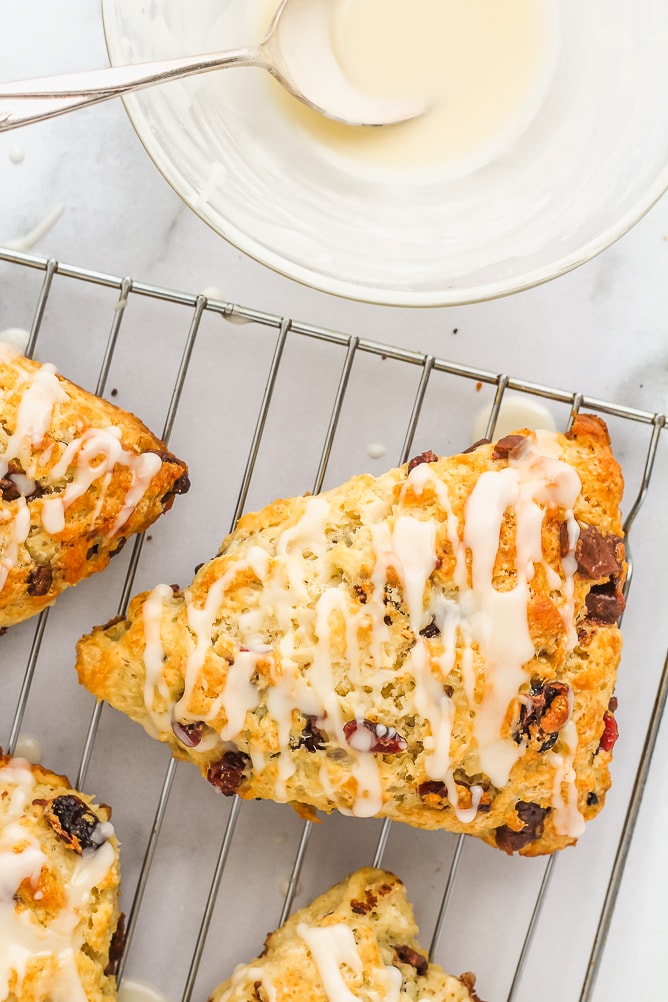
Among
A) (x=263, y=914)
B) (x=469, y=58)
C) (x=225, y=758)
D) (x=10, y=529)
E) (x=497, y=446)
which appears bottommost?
(x=263, y=914)

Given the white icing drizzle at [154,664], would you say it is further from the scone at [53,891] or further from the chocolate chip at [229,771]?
the scone at [53,891]

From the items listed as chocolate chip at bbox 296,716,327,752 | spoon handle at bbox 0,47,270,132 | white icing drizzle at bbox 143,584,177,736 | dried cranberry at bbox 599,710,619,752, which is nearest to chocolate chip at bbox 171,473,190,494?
white icing drizzle at bbox 143,584,177,736

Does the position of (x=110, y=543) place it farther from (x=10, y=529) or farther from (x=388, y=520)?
(x=388, y=520)

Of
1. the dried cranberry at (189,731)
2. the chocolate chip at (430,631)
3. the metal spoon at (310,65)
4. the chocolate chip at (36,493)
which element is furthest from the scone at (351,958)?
the metal spoon at (310,65)

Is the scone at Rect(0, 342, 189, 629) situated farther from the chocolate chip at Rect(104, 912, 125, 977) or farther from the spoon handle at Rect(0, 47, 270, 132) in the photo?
the chocolate chip at Rect(104, 912, 125, 977)

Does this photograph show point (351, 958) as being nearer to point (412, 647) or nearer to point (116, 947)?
point (116, 947)

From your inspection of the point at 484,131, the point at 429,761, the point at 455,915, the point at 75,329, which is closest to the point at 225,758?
the point at 429,761

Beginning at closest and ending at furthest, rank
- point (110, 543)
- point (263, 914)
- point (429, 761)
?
point (429, 761), point (110, 543), point (263, 914)
